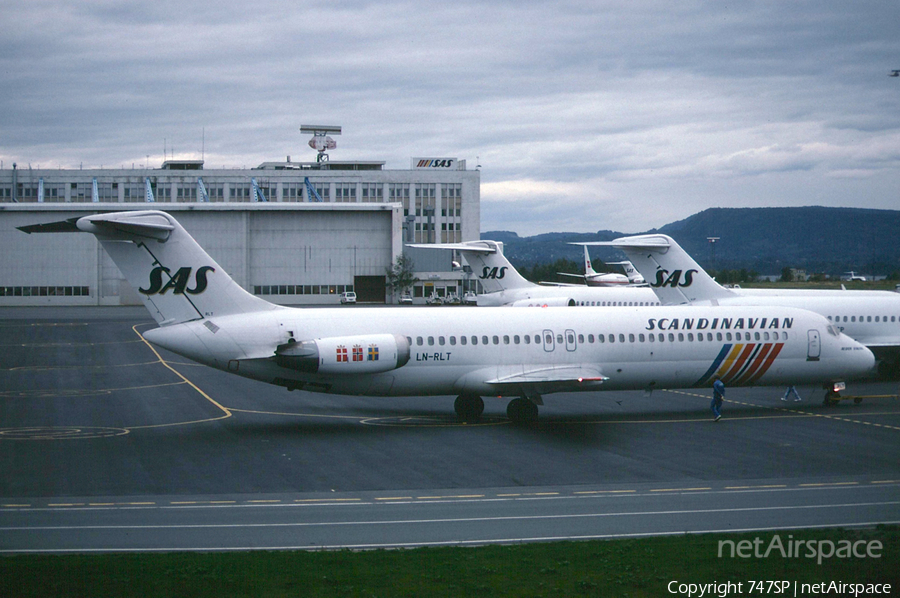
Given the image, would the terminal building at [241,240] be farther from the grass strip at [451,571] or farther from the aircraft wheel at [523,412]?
the grass strip at [451,571]

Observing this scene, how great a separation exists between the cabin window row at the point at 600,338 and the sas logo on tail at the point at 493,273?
103 ft

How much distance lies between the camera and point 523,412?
97.9ft

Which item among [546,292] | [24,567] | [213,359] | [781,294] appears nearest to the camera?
[24,567]

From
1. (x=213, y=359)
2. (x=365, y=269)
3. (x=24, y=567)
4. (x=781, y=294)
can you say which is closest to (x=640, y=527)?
(x=24, y=567)

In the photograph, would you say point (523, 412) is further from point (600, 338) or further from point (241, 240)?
point (241, 240)

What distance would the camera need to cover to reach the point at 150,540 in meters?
16.4

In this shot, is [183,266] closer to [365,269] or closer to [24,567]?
[24,567]

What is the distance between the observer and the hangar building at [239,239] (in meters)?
108

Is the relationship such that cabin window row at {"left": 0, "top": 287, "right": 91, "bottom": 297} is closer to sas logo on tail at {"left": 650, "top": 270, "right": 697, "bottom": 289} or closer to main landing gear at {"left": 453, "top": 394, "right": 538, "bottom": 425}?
sas logo on tail at {"left": 650, "top": 270, "right": 697, "bottom": 289}

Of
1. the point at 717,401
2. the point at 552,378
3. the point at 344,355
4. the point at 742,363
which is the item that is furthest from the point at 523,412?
the point at 742,363

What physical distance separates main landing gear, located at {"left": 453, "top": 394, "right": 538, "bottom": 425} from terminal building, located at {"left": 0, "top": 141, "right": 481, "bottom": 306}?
75323mm

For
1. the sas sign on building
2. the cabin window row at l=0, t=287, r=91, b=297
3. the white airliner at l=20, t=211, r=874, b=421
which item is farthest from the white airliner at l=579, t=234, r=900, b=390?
the sas sign on building

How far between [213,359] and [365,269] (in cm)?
8947

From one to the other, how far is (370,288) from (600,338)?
88034 millimetres
